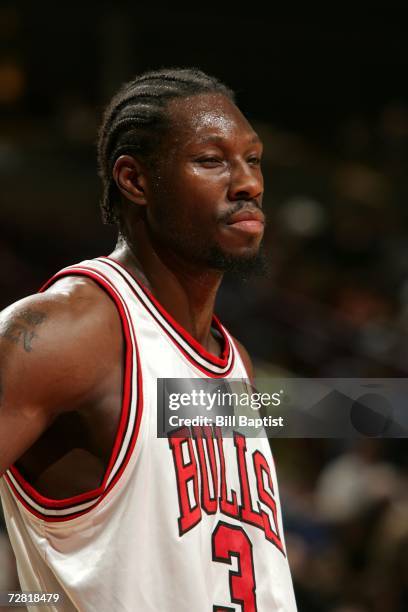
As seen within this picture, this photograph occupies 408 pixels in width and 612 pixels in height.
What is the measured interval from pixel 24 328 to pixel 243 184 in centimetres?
59

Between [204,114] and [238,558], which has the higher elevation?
[204,114]

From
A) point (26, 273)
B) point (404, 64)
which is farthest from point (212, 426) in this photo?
point (404, 64)

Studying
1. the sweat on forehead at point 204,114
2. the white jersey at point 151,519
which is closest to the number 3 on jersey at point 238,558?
the white jersey at point 151,519

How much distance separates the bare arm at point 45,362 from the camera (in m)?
1.69

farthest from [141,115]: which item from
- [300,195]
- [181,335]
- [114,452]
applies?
[300,195]

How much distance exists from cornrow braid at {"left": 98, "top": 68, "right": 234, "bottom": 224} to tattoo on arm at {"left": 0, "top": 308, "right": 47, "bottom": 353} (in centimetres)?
51

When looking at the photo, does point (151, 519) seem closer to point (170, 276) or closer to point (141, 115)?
point (170, 276)

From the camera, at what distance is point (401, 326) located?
20.3ft

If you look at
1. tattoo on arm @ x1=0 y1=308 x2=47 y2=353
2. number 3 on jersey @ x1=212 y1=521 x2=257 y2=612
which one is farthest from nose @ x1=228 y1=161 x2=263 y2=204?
number 3 on jersey @ x1=212 y1=521 x2=257 y2=612

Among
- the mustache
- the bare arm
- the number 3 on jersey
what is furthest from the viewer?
the mustache

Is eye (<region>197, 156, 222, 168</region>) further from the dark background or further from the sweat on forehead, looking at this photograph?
the dark background

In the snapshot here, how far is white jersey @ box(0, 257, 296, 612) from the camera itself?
1.79 meters

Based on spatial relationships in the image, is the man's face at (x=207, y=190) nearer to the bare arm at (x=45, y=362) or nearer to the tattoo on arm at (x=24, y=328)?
the bare arm at (x=45, y=362)

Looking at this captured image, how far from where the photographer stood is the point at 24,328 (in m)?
1.72
